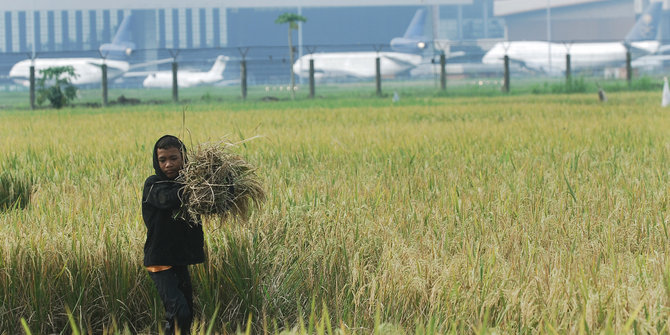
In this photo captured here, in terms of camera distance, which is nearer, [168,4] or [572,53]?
[572,53]

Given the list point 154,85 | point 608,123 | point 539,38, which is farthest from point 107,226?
point 539,38

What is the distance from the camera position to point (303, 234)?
366cm

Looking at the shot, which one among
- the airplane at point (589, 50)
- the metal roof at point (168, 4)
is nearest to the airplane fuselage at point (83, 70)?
the metal roof at point (168, 4)

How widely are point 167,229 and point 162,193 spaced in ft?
0.46

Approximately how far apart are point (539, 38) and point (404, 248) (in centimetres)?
6924

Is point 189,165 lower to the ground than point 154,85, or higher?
lower

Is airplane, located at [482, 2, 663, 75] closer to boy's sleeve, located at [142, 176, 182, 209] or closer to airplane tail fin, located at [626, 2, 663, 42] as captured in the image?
airplane tail fin, located at [626, 2, 663, 42]

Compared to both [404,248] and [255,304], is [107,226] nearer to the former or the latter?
[255,304]

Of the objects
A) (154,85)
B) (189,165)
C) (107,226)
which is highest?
(154,85)

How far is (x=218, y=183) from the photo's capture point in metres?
2.82

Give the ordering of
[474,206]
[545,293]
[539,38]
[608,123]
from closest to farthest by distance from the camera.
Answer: [545,293], [474,206], [608,123], [539,38]

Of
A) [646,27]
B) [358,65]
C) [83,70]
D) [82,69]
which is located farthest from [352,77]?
[646,27]

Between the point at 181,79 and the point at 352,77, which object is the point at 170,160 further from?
the point at 181,79

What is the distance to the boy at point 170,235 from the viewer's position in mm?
2799
